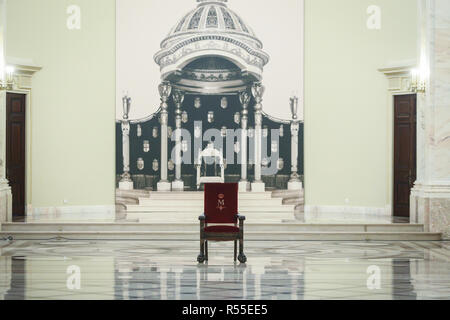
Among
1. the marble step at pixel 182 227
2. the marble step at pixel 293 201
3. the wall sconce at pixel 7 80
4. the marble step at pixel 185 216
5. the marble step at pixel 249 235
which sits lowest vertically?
the marble step at pixel 249 235

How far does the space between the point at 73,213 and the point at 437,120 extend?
22.8 ft

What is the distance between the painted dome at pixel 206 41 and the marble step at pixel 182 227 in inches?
151

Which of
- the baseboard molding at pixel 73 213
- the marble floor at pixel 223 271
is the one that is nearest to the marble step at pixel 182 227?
the marble floor at pixel 223 271

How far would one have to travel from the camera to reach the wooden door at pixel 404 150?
1407 cm

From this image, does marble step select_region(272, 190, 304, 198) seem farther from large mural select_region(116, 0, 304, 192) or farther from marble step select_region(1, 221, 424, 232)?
marble step select_region(1, 221, 424, 232)

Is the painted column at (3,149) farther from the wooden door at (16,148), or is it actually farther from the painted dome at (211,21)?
the painted dome at (211,21)

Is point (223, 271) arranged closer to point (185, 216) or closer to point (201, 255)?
point (201, 255)

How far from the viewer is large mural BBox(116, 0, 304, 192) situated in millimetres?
15094

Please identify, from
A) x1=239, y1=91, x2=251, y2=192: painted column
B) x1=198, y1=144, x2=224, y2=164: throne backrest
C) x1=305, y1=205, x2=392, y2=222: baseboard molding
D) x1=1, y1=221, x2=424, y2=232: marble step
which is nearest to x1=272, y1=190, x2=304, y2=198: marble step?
x1=305, y1=205, x2=392, y2=222: baseboard molding

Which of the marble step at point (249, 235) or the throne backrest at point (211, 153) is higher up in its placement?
the throne backrest at point (211, 153)

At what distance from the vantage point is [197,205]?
14852 millimetres

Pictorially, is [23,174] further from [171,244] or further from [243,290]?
[243,290]
